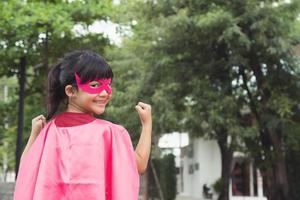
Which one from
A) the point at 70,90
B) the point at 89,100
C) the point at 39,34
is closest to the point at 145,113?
the point at 89,100

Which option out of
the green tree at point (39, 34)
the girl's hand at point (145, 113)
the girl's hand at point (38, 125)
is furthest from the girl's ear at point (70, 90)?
the green tree at point (39, 34)

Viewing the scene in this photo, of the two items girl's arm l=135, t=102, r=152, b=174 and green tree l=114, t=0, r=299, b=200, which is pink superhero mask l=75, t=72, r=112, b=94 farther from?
green tree l=114, t=0, r=299, b=200

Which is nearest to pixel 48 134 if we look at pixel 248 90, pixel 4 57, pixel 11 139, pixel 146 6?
pixel 4 57

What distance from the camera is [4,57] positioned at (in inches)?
507

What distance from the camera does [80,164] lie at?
269cm

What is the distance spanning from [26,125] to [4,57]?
5576 millimetres

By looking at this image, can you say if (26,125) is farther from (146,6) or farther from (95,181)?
(95,181)

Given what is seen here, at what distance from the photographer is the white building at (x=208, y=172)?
1267 inches

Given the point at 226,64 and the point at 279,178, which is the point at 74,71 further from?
the point at 279,178

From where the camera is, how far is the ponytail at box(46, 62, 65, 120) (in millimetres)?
2926

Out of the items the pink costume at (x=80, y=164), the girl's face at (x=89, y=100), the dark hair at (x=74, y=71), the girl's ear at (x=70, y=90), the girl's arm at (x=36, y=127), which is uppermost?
the dark hair at (x=74, y=71)

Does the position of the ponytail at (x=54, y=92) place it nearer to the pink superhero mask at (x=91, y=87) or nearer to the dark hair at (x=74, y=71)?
the dark hair at (x=74, y=71)

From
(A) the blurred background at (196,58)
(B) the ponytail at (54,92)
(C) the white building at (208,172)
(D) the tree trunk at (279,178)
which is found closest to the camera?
(B) the ponytail at (54,92)

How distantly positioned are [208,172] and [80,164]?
34.4 m
